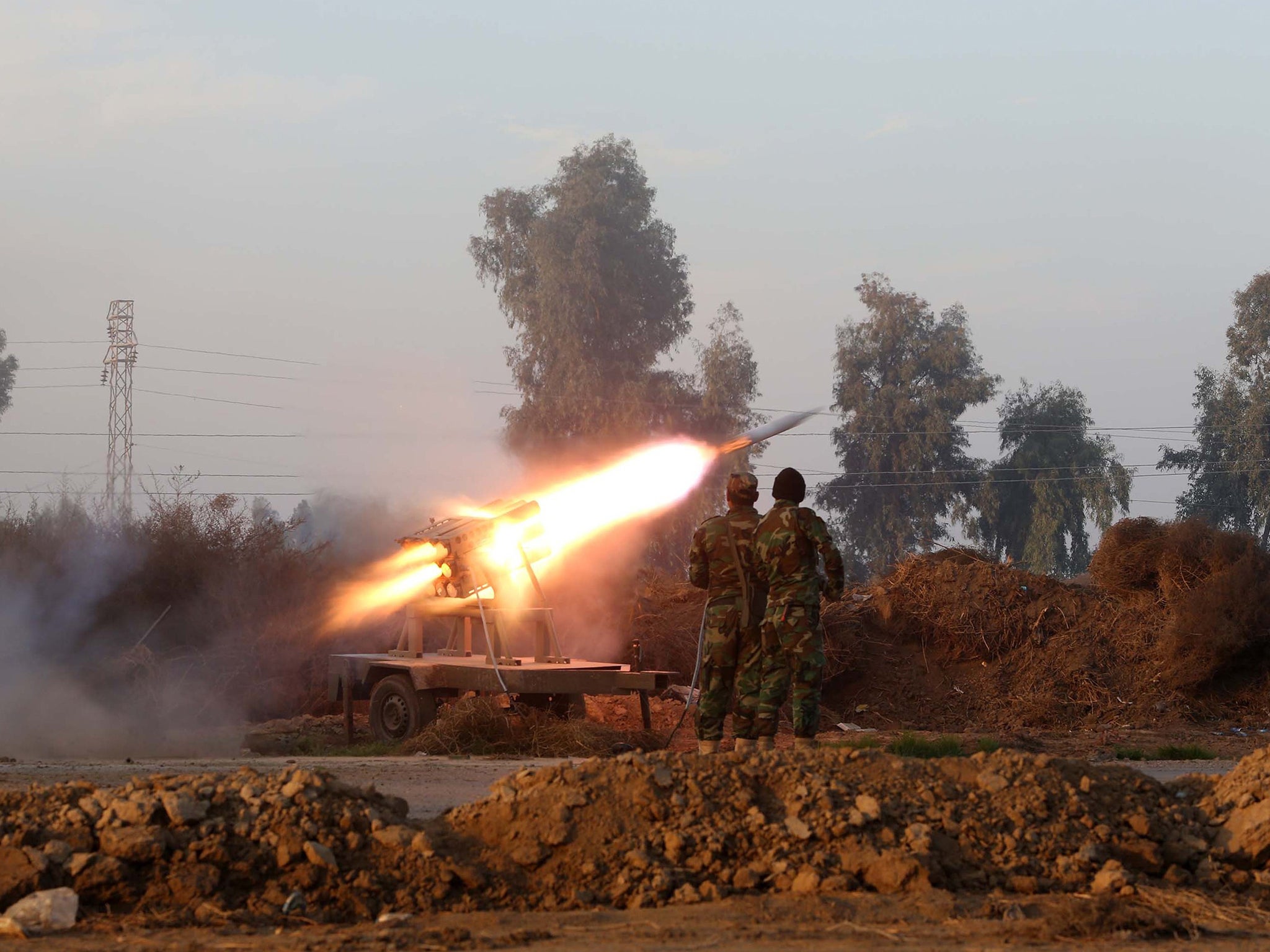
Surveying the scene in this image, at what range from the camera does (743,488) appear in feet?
34.7

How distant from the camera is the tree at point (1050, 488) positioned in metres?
51.5

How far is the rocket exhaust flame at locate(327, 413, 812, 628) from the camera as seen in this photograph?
1652 cm

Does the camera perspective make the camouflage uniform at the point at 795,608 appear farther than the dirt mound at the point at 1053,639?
No

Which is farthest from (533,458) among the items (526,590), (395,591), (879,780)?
(879,780)

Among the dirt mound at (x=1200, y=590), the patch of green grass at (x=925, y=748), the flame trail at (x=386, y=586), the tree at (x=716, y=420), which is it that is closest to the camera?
the patch of green grass at (x=925, y=748)

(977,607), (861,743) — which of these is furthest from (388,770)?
(977,607)

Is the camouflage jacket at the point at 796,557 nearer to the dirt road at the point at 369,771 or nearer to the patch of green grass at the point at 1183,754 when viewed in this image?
the dirt road at the point at 369,771

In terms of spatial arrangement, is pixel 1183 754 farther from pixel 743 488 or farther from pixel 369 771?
pixel 369 771

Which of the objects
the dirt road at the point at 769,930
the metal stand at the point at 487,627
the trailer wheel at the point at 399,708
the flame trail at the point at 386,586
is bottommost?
the dirt road at the point at 769,930

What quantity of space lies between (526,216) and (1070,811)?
1677 inches

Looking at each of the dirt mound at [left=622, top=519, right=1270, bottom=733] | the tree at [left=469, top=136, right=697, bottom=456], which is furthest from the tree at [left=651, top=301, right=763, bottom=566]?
the dirt mound at [left=622, top=519, right=1270, bottom=733]

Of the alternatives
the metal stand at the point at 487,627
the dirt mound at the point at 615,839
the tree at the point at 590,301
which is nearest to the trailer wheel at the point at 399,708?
the metal stand at the point at 487,627

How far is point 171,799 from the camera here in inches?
257

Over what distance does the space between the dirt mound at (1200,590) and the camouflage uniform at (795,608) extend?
13317 mm
